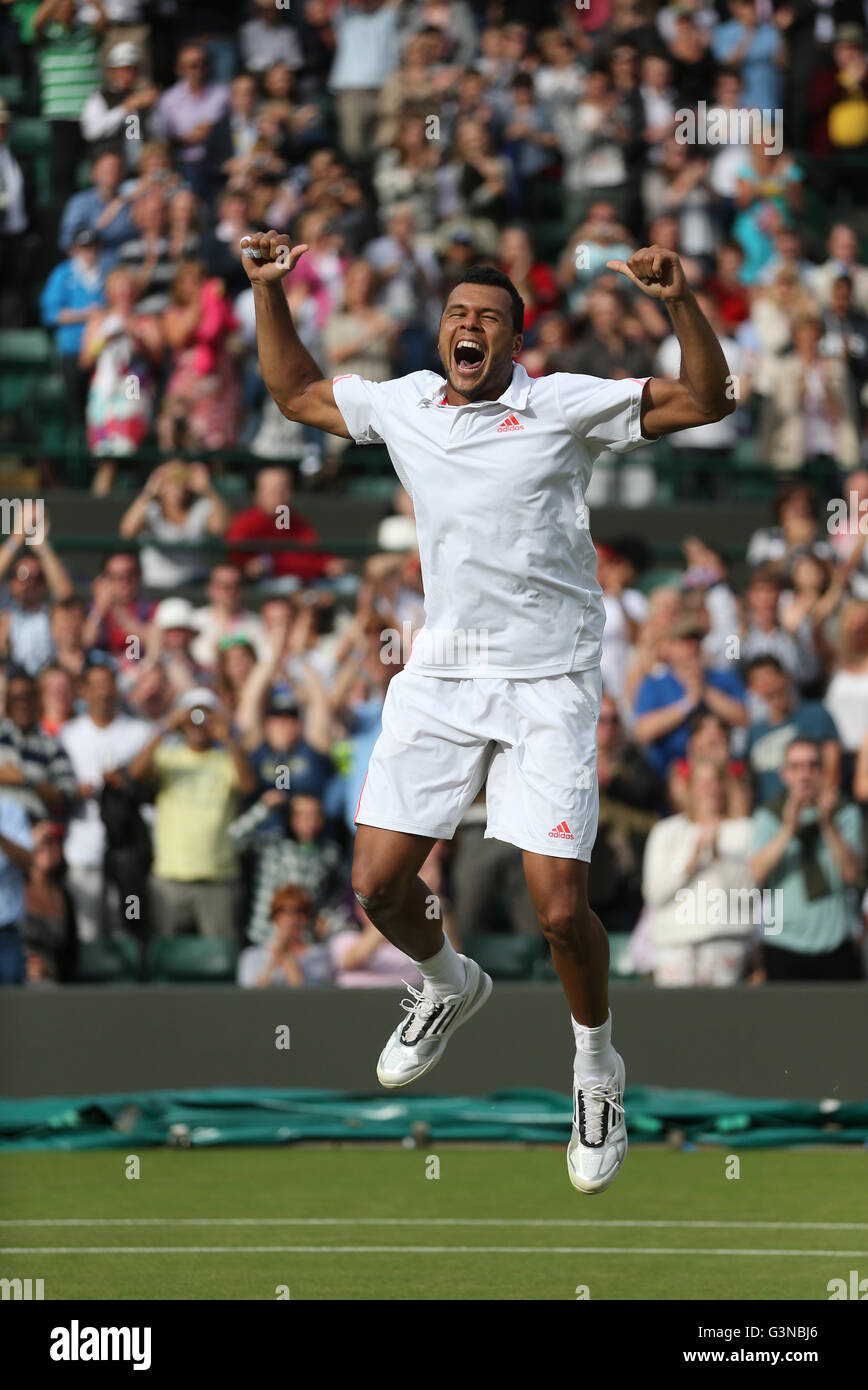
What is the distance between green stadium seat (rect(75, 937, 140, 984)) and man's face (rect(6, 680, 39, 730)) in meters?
1.26

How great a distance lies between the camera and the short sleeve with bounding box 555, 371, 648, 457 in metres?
6.46

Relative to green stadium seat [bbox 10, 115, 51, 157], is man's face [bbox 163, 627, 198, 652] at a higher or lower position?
lower

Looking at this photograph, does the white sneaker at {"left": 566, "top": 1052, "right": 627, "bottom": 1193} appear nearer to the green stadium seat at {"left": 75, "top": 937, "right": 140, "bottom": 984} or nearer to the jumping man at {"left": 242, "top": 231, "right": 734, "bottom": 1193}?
the jumping man at {"left": 242, "top": 231, "right": 734, "bottom": 1193}

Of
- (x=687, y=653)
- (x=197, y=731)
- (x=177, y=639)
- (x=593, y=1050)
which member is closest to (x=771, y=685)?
(x=687, y=653)

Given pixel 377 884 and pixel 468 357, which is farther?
pixel 377 884

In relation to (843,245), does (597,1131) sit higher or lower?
lower

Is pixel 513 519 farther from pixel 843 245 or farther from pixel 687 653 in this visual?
pixel 843 245

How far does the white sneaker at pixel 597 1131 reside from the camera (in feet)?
22.5

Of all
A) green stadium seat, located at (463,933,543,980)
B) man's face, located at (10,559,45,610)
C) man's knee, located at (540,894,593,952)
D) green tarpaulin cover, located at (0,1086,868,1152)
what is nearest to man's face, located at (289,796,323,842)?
green stadium seat, located at (463,933,543,980)

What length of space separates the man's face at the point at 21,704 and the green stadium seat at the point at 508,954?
2.71m

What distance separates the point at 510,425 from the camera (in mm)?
6551

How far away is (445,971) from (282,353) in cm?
210

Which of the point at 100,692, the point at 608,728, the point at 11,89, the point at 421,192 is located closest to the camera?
the point at 608,728

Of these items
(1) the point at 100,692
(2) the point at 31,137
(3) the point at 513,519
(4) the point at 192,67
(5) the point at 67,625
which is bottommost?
(3) the point at 513,519
